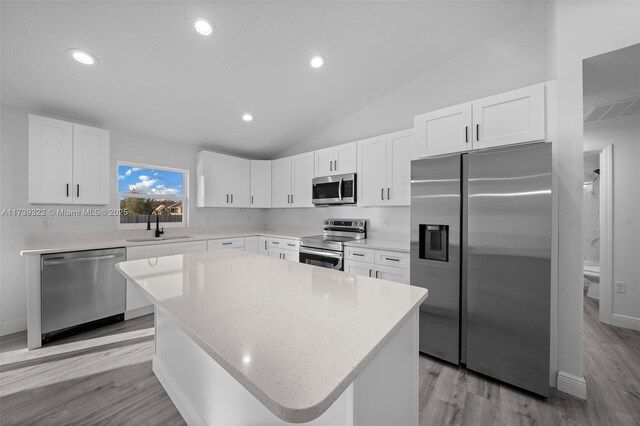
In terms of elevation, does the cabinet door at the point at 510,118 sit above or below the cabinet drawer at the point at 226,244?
above

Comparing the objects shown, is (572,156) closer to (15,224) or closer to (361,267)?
(361,267)

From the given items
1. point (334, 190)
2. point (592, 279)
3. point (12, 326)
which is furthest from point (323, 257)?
point (12, 326)

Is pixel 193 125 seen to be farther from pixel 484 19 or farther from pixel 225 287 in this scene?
pixel 484 19

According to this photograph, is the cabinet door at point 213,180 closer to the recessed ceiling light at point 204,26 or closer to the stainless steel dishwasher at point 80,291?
the stainless steel dishwasher at point 80,291

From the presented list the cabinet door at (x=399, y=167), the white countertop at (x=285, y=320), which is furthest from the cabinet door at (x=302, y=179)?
the white countertop at (x=285, y=320)

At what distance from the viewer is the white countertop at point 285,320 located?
0.57m

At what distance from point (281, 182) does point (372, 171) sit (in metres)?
1.79

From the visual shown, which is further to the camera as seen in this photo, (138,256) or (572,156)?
(138,256)

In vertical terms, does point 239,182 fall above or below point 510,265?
above

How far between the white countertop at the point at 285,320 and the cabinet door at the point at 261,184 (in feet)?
9.88

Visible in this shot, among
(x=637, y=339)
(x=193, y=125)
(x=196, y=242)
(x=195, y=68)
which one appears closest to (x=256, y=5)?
(x=195, y=68)

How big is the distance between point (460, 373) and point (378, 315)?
1786 millimetres

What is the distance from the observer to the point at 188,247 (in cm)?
354

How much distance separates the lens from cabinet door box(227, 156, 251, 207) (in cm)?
440
